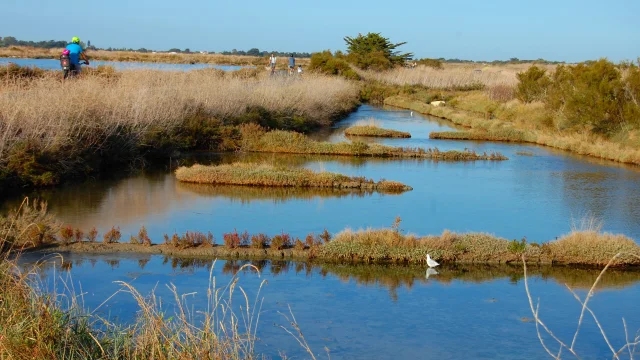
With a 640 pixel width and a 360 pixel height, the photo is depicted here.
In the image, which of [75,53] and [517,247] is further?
[75,53]

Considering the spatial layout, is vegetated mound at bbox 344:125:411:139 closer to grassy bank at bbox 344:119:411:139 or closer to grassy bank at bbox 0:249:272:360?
grassy bank at bbox 344:119:411:139

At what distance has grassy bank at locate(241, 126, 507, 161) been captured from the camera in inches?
1013

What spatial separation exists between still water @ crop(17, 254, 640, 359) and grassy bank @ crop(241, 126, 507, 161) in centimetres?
1337

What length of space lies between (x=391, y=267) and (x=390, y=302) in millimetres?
1822

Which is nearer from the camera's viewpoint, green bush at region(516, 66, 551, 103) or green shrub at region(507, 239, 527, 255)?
green shrub at region(507, 239, 527, 255)

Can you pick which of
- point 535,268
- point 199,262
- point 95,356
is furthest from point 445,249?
point 95,356

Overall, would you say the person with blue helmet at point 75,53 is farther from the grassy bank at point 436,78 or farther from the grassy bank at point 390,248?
the grassy bank at point 436,78

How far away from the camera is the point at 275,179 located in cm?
1917

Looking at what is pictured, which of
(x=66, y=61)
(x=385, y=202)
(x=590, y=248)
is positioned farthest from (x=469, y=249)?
(x=66, y=61)

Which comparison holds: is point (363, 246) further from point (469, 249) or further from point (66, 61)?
point (66, 61)

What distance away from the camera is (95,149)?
20.3 m

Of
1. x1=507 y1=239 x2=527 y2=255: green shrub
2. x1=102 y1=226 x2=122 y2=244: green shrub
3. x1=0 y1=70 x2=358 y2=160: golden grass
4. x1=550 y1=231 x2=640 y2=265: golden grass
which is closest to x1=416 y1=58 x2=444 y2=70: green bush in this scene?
x1=0 y1=70 x2=358 y2=160: golden grass

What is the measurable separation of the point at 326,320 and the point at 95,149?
12722 millimetres

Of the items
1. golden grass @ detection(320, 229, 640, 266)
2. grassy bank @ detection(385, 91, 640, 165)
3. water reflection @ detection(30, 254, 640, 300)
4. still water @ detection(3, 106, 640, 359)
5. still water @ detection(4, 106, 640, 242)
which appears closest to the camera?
still water @ detection(3, 106, 640, 359)
